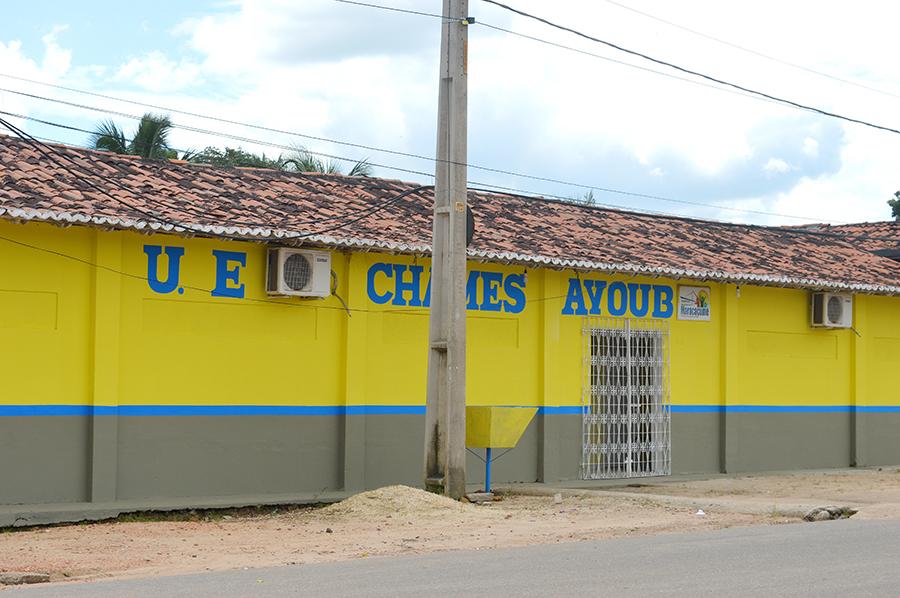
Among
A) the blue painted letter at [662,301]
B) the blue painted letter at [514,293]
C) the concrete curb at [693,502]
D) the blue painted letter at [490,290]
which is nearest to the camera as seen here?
the concrete curb at [693,502]

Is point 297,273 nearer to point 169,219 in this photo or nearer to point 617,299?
A: point 169,219

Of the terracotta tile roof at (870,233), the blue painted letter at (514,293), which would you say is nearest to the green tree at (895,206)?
the terracotta tile roof at (870,233)

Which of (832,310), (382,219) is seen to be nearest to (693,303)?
(832,310)

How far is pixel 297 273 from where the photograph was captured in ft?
51.4

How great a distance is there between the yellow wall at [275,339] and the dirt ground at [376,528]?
1.52 meters

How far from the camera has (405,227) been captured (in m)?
17.2

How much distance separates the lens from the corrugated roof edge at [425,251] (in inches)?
535

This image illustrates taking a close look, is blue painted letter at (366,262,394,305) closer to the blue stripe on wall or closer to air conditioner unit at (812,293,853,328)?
the blue stripe on wall

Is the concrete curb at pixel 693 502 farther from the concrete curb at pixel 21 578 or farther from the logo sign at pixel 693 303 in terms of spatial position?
the concrete curb at pixel 21 578

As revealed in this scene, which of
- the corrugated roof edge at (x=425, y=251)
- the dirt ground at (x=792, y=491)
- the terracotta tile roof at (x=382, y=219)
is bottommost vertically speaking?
the dirt ground at (x=792, y=491)

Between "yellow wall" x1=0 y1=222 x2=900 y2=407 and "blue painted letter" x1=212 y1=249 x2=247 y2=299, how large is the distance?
8 cm

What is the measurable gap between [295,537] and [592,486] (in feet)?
20.2

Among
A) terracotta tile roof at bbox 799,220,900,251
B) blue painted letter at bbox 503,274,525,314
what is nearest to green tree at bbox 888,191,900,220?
terracotta tile roof at bbox 799,220,900,251

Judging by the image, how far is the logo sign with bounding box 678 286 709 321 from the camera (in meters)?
20.0
